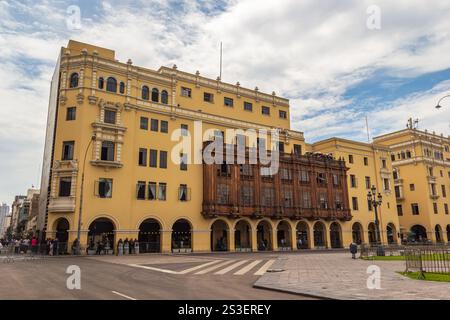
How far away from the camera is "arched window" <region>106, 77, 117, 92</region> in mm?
43875

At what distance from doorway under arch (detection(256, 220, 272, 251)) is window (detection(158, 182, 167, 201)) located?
51.0ft

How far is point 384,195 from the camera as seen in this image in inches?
2643

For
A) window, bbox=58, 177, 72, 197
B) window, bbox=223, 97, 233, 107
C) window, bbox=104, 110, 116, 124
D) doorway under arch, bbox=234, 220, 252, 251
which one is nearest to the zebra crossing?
window, bbox=58, 177, 72, 197

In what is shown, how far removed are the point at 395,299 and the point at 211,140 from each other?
38.4m

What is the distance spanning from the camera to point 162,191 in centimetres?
4434

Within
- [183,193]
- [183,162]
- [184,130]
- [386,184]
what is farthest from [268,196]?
[386,184]

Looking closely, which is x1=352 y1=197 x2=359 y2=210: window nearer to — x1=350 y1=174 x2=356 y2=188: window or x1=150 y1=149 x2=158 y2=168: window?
x1=350 y1=174 x2=356 y2=188: window

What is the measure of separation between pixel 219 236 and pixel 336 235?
21.1 metres

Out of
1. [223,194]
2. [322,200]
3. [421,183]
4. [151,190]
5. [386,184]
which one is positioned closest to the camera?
[151,190]

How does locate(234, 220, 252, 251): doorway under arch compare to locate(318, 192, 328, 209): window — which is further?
locate(318, 192, 328, 209): window

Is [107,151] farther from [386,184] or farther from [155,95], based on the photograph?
[386,184]

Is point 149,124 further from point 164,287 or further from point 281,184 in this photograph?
point 164,287

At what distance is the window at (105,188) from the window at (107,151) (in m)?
2.50
